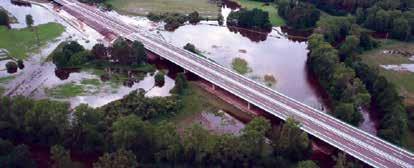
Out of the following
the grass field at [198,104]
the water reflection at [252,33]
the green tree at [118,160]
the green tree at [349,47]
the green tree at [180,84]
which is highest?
the green tree at [349,47]

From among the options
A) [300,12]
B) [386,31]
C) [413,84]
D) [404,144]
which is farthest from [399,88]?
[300,12]

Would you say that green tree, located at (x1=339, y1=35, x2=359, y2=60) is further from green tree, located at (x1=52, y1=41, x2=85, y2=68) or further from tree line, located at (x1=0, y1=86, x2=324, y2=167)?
green tree, located at (x1=52, y1=41, x2=85, y2=68)

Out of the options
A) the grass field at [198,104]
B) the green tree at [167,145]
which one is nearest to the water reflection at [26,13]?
the grass field at [198,104]

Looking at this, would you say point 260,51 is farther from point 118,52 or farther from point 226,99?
point 118,52

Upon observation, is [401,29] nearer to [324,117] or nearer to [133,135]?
[324,117]

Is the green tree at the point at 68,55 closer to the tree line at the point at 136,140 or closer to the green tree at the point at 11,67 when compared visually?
the green tree at the point at 11,67

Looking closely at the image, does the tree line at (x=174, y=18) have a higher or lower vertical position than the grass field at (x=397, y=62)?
higher


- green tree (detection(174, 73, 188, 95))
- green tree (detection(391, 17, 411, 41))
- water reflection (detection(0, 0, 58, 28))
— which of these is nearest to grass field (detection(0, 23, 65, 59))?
water reflection (detection(0, 0, 58, 28))
